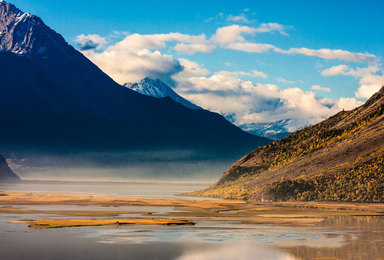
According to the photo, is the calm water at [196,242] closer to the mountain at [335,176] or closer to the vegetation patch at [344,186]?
the vegetation patch at [344,186]

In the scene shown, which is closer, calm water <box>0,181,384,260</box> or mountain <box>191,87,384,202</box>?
calm water <box>0,181,384,260</box>

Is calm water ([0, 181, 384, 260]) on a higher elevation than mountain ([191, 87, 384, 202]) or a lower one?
lower

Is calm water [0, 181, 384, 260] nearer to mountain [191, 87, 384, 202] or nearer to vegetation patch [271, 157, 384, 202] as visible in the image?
vegetation patch [271, 157, 384, 202]

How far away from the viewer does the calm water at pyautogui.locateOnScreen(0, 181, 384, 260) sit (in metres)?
60.2

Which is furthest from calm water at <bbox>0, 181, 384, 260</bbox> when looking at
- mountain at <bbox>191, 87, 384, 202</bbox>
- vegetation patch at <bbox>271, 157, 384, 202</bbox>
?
mountain at <bbox>191, 87, 384, 202</bbox>

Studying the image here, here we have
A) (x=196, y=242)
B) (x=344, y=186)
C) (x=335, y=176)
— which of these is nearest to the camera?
(x=196, y=242)

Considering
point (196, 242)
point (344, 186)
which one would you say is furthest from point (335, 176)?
point (196, 242)

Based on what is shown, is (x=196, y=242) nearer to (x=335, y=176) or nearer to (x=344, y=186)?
(x=344, y=186)

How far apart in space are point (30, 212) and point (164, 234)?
151ft

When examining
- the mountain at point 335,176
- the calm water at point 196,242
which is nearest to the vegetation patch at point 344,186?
the mountain at point 335,176

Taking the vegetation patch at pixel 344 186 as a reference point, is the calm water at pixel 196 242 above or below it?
below

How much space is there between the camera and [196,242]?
7031 centimetres

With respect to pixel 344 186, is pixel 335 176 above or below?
above

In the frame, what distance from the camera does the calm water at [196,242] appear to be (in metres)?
60.2
